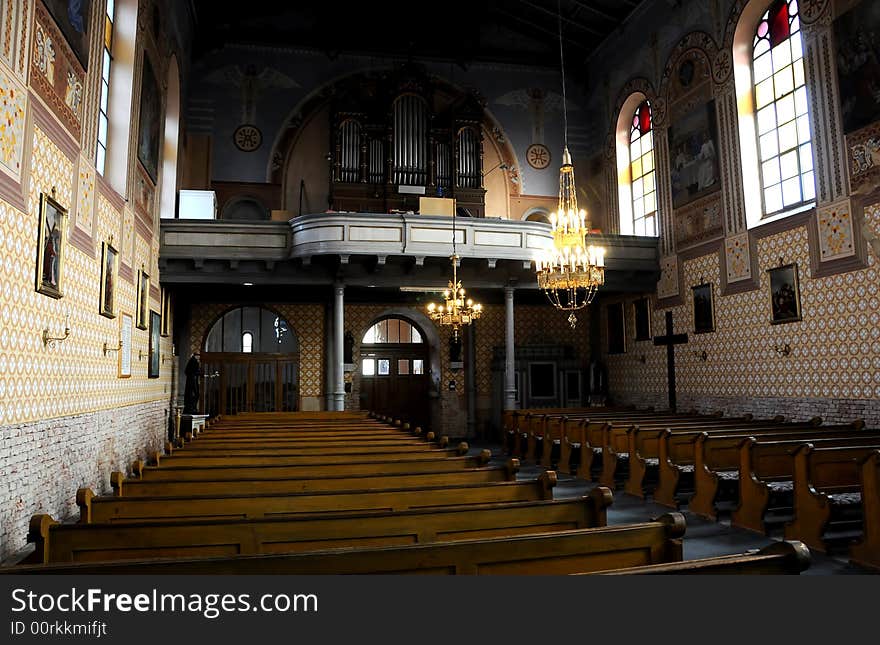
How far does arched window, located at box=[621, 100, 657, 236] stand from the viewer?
15.8 meters

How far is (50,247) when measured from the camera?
22.0ft

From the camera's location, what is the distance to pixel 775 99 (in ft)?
39.4

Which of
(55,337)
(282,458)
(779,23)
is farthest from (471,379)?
(55,337)

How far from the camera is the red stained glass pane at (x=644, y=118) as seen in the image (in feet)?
52.2

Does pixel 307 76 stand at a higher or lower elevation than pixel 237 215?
higher

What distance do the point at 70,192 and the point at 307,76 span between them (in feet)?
37.4

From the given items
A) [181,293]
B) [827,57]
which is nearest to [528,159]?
[827,57]

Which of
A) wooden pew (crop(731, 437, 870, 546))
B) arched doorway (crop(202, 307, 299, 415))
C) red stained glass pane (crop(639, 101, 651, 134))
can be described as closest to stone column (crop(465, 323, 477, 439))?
arched doorway (crop(202, 307, 299, 415))

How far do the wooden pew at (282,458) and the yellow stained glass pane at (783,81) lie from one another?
32.2 ft

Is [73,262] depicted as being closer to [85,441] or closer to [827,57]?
[85,441]

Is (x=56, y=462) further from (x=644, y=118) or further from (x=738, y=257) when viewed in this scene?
(x=644, y=118)

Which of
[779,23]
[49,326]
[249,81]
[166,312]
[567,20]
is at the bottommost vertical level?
[49,326]

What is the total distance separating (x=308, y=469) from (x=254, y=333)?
11941 mm

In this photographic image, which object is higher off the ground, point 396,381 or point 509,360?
point 509,360
